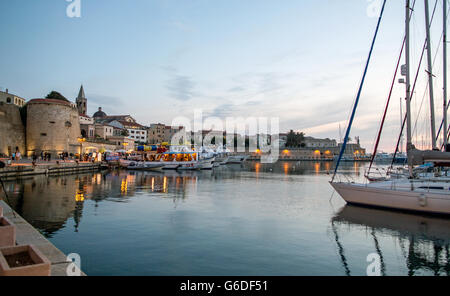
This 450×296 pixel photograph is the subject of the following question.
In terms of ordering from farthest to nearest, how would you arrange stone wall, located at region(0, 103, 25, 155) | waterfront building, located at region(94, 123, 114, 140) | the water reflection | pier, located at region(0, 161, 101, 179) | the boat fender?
waterfront building, located at region(94, 123, 114, 140) → stone wall, located at region(0, 103, 25, 155) → pier, located at region(0, 161, 101, 179) → the boat fender → the water reflection

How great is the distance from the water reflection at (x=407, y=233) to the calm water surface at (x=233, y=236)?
0.11ft

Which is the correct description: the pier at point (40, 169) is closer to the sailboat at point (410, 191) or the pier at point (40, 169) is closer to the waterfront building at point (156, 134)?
the sailboat at point (410, 191)

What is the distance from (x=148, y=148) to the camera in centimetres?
6419

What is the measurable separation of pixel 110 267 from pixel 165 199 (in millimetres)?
11747

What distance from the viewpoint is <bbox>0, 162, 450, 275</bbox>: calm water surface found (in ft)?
28.2

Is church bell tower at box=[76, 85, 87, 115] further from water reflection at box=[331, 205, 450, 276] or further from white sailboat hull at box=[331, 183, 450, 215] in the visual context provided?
water reflection at box=[331, 205, 450, 276]

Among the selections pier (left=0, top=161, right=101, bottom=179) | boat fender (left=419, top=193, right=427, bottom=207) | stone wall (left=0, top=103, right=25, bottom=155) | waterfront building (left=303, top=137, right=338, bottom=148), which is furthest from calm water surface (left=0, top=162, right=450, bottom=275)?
waterfront building (left=303, top=137, right=338, bottom=148)

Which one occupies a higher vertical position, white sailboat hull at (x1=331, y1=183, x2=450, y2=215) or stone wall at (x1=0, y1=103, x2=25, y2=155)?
stone wall at (x1=0, y1=103, x2=25, y2=155)

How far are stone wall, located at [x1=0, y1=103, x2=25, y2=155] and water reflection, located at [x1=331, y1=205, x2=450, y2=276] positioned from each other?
46917 millimetres

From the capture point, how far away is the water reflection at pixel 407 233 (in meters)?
9.01

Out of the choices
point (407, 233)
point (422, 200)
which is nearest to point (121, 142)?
point (422, 200)

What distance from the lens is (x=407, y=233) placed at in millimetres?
12352

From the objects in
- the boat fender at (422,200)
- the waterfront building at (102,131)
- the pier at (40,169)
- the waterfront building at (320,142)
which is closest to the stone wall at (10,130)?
the pier at (40,169)

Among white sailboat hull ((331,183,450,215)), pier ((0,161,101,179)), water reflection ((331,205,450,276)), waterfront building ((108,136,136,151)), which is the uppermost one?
waterfront building ((108,136,136,151))
